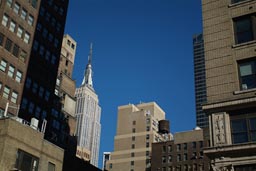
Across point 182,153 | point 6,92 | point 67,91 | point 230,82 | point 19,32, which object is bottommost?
point 230,82

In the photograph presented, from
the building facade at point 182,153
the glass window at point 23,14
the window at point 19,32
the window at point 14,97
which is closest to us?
the window at point 14,97

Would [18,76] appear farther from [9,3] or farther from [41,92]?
[9,3]

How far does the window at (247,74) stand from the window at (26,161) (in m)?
18.8

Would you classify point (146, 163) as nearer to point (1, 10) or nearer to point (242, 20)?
point (1, 10)

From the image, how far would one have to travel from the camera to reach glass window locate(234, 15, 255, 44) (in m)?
28.7

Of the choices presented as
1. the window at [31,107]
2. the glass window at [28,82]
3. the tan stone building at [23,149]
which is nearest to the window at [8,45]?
the glass window at [28,82]

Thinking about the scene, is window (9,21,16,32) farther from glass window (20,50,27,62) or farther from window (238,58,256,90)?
window (238,58,256,90)

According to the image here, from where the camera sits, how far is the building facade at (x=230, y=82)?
25547 mm

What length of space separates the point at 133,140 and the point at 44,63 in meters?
112

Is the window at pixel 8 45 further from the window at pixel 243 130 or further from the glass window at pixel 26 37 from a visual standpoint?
the window at pixel 243 130

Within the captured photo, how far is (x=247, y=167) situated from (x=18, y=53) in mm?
47364

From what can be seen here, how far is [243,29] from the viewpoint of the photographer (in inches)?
1148

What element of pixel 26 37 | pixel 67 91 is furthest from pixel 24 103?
pixel 67 91

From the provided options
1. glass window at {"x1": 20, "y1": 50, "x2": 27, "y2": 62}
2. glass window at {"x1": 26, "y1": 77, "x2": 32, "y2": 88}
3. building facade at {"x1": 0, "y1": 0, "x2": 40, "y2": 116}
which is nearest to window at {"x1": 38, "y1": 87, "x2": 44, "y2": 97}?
glass window at {"x1": 26, "y1": 77, "x2": 32, "y2": 88}
